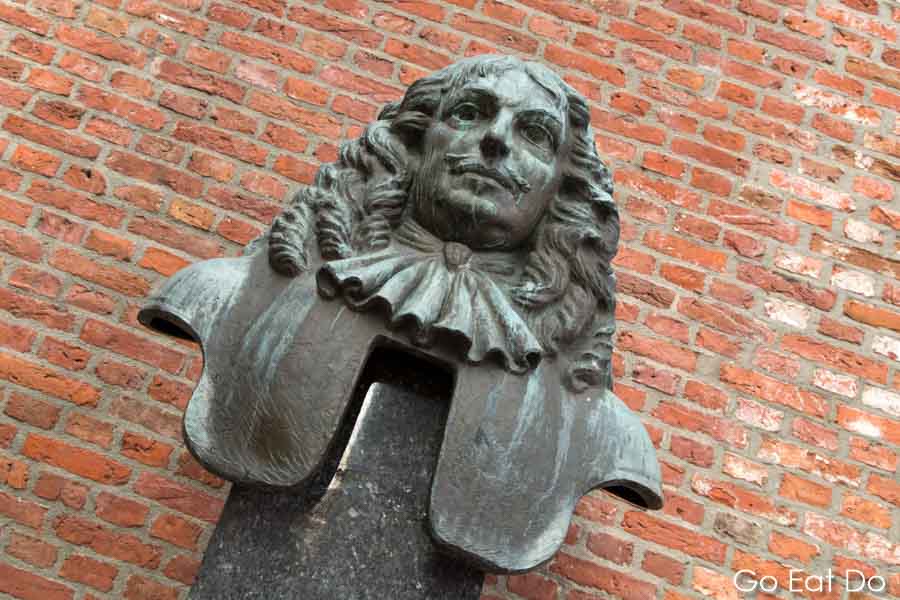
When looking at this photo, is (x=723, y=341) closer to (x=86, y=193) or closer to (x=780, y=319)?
(x=780, y=319)

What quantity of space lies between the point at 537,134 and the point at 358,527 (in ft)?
2.55

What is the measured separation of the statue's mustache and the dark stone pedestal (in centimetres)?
40

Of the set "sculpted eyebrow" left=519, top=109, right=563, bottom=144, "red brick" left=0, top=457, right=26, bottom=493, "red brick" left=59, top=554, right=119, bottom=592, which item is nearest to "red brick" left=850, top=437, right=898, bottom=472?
"sculpted eyebrow" left=519, top=109, right=563, bottom=144

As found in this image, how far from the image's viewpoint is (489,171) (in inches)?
66.0

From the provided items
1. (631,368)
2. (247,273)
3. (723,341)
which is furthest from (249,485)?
(723,341)

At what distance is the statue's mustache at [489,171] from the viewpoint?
5.50ft

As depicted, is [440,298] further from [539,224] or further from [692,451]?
[692,451]

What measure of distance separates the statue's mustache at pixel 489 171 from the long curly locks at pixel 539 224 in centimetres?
11

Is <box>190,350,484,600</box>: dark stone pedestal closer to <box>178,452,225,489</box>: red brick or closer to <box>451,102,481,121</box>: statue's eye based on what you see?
<box>451,102,481,121</box>: statue's eye

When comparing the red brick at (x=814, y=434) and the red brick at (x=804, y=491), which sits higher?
the red brick at (x=814, y=434)

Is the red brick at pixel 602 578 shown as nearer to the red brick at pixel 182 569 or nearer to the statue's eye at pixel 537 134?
the red brick at pixel 182 569

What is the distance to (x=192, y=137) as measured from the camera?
274cm

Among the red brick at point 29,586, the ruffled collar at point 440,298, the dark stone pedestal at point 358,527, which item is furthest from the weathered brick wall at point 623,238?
the ruffled collar at point 440,298

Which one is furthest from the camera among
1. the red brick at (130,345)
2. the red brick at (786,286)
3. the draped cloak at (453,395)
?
the red brick at (786,286)
